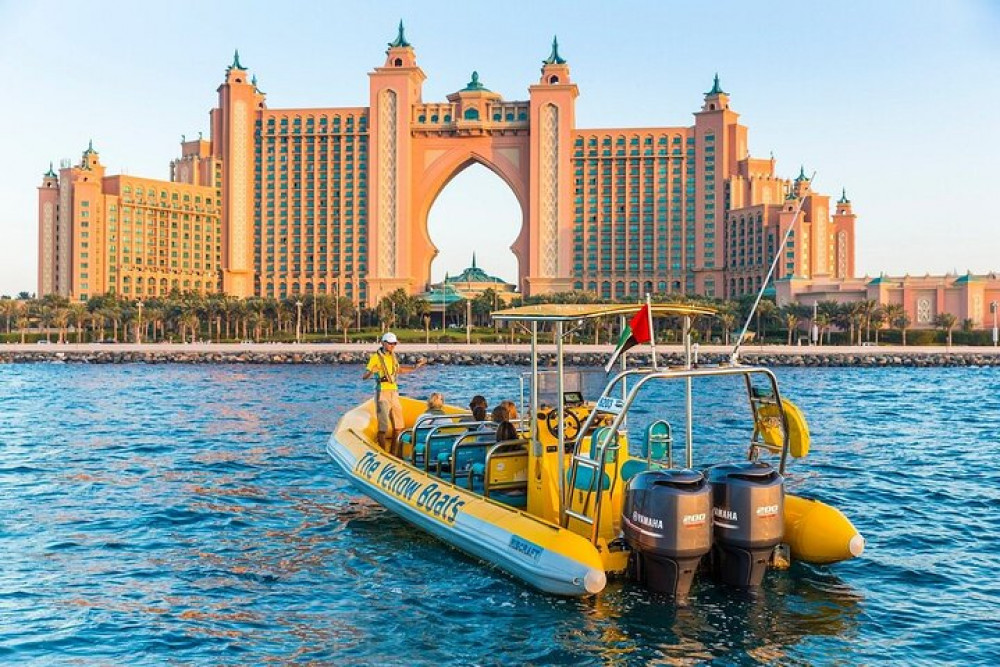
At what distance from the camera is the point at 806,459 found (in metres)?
20.9

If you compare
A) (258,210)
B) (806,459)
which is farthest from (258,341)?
(806,459)

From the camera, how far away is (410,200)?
138 meters

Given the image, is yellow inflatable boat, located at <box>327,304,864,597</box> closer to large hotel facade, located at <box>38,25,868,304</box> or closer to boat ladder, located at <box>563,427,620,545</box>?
boat ladder, located at <box>563,427,620,545</box>

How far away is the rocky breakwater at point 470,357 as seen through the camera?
71.2 meters

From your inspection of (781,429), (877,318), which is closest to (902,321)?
(877,318)

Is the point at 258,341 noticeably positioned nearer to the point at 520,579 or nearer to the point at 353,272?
the point at 353,272

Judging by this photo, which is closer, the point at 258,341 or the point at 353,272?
the point at 258,341

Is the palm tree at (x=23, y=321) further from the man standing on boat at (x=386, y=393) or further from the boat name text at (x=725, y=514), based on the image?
the boat name text at (x=725, y=514)

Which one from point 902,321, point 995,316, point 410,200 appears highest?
point 410,200

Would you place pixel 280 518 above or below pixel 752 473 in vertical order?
below

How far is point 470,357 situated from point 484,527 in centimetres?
6244

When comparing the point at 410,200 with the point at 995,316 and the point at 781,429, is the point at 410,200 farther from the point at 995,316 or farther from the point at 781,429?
the point at 781,429

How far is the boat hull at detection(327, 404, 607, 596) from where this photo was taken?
31.0ft

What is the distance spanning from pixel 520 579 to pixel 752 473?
9.66 ft
